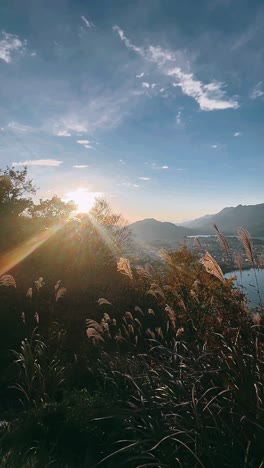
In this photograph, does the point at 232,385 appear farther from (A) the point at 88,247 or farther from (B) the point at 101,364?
(A) the point at 88,247

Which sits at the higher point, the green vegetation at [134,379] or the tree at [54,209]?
the tree at [54,209]

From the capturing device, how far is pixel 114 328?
9508 millimetres

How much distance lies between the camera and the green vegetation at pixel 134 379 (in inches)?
127

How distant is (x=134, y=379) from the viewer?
4.13 m

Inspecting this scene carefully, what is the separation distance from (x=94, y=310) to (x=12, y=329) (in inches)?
110

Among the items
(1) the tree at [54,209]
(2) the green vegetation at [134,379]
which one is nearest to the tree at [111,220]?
(1) the tree at [54,209]

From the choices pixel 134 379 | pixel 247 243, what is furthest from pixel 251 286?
pixel 134 379

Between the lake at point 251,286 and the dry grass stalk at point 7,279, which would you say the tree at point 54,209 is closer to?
the lake at point 251,286

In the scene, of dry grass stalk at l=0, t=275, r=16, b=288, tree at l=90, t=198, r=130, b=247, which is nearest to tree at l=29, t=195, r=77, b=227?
tree at l=90, t=198, r=130, b=247

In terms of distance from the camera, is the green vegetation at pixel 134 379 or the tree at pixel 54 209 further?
the tree at pixel 54 209

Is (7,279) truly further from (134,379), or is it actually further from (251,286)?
(251,286)

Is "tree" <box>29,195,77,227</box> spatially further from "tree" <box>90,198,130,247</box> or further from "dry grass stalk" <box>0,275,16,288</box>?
"dry grass stalk" <box>0,275,16,288</box>

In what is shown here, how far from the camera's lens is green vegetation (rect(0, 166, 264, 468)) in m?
3.23

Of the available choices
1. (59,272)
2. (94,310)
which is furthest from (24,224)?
(94,310)
